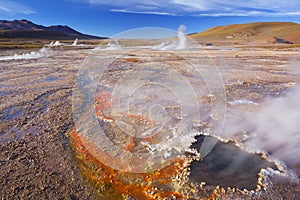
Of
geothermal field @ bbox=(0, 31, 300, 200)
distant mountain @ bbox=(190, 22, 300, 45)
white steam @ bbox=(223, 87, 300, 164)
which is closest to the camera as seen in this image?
geothermal field @ bbox=(0, 31, 300, 200)

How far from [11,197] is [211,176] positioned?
14.9 ft

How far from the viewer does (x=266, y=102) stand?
11.4 m

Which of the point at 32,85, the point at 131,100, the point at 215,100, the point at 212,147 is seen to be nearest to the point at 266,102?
the point at 215,100

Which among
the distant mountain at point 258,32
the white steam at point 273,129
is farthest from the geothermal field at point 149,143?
the distant mountain at point 258,32

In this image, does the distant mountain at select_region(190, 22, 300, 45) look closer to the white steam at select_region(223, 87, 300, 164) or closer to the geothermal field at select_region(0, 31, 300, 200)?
the white steam at select_region(223, 87, 300, 164)

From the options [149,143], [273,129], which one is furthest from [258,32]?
[149,143]

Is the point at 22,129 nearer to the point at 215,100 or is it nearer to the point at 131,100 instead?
the point at 131,100

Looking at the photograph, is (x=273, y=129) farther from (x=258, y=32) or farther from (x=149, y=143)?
(x=258, y=32)

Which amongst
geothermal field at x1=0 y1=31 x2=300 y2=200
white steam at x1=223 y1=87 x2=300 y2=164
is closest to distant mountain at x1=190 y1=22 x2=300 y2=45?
white steam at x1=223 y1=87 x2=300 y2=164

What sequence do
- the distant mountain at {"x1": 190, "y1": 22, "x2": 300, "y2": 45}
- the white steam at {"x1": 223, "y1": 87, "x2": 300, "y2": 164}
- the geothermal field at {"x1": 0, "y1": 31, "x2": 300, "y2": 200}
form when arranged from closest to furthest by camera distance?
the geothermal field at {"x1": 0, "y1": 31, "x2": 300, "y2": 200}
the white steam at {"x1": 223, "y1": 87, "x2": 300, "y2": 164}
the distant mountain at {"x1": 190, "y1": 22, "x2": 300, "y2": 45}

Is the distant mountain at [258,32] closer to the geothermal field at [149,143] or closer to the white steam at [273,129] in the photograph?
the white steam at [273,129]

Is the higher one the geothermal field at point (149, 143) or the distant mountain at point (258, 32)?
the distant mountain at point (258, 32)

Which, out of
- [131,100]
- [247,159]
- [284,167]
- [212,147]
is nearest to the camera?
[284,167]

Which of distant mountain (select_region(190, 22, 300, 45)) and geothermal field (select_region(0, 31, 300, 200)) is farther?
distant mountain (select_region(190, 22, 300, 45))
